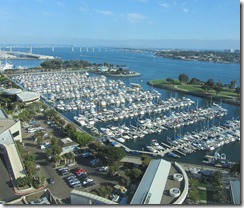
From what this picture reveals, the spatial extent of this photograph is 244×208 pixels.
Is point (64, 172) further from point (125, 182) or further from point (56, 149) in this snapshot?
point (125, 182)

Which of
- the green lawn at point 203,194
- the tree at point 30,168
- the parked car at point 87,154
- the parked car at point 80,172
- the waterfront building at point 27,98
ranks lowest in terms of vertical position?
the parked car at point 80,172

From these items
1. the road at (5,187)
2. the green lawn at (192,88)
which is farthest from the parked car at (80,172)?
the green lawn at (192,88)

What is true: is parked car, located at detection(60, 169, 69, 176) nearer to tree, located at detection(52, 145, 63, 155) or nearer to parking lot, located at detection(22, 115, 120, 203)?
parking lot, located at detection(22, 115, 120, 203)

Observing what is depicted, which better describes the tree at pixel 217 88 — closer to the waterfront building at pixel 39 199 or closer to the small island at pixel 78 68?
the small island at pixel 78 68

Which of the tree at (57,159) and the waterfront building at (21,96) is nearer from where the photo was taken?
the tree at (57,159)

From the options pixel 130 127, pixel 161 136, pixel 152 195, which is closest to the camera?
pixel 152 195

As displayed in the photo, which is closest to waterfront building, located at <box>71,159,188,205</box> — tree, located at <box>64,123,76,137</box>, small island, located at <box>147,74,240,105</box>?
tree, located at <box>64,123,76,137</box>

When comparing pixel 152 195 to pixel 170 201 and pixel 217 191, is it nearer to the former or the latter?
pixel 170 201

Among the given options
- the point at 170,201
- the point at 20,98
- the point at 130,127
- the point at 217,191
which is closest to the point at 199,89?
the point at 130,127

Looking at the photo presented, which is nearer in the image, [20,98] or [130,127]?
[130,127]
